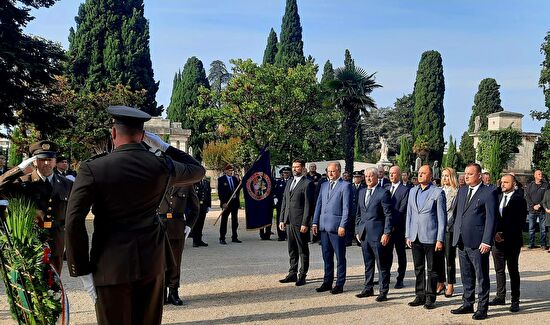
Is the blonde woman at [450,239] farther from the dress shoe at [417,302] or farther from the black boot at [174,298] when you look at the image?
the black boot at [174,298]

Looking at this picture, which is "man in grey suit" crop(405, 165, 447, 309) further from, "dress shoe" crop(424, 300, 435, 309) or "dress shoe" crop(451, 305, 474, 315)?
"dress shoe" crop(451, 305, 474, 315)

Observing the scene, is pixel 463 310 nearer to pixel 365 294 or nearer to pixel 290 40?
pixel 365 294

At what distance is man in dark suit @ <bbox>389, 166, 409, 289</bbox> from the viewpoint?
9917mm

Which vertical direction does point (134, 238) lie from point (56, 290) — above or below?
above

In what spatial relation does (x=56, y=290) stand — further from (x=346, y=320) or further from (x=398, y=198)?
(x=398, y=198)

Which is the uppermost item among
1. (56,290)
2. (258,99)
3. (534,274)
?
(258,99)

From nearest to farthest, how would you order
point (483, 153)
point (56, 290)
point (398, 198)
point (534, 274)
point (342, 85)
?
point (56, 290), point (398, 198), point (534, 274), point (342, 85), point (483, 153)

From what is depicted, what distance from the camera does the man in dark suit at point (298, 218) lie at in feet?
32.7

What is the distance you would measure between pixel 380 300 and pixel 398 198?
2.28m

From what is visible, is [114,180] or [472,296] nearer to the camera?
[114,180]

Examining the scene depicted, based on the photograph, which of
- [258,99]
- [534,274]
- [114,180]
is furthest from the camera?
[258,99]

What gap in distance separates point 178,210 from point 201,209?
7.29 metres

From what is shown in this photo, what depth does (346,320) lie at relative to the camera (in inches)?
296

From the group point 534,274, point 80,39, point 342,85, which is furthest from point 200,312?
point 80,39
